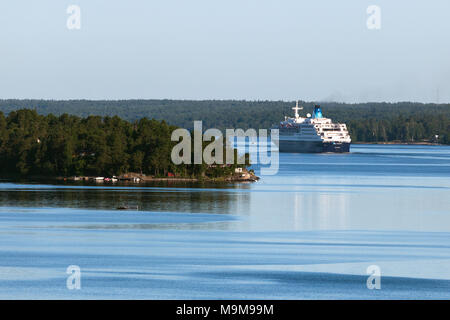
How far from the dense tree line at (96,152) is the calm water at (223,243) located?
12032 millimetres

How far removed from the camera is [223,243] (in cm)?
5056

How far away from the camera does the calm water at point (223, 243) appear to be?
126 ft

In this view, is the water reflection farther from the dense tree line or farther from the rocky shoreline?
the dense tree line

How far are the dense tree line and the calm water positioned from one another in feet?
39.5

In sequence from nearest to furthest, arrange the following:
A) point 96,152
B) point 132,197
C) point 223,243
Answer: point 223,243, point 132,197, point 96,152

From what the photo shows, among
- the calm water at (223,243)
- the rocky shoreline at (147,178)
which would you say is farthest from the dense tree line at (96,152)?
→ the calm water at (223,243)

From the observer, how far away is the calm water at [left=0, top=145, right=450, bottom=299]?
3853 centimetres

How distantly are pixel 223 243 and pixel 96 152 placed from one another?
5238 cm

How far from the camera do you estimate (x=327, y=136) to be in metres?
197

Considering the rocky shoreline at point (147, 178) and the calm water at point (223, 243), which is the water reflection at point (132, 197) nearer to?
the calm water at point (223, 243)

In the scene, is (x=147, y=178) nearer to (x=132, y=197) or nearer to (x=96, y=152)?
(x=96, y=152)

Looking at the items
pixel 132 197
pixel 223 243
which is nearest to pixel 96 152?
pixel 132 197
